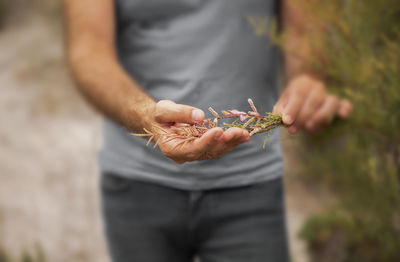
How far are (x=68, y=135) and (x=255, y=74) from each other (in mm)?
3225

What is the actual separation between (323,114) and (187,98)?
0.33 m

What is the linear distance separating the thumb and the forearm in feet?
0.07

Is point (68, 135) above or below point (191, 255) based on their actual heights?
above

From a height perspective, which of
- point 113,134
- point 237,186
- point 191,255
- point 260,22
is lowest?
point 191,255

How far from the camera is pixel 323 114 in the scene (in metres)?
0.94

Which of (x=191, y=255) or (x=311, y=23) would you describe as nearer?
(x=311, y=23)

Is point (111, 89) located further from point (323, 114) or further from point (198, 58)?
point (323, 114)

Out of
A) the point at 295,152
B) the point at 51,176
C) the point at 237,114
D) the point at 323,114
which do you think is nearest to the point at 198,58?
the point at 323,114

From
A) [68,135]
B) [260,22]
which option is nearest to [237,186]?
[260,22]

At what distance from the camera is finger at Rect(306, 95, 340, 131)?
0.94 metres

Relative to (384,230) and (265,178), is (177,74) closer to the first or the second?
(265,178)

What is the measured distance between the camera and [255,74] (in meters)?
0.97

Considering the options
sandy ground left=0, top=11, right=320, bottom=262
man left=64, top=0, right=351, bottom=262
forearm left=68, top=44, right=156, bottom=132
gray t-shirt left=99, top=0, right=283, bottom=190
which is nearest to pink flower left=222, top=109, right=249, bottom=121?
forearm left=68, top=44, right=156, bottom=132

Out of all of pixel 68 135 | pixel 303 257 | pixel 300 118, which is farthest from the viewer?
pixel 68 135
